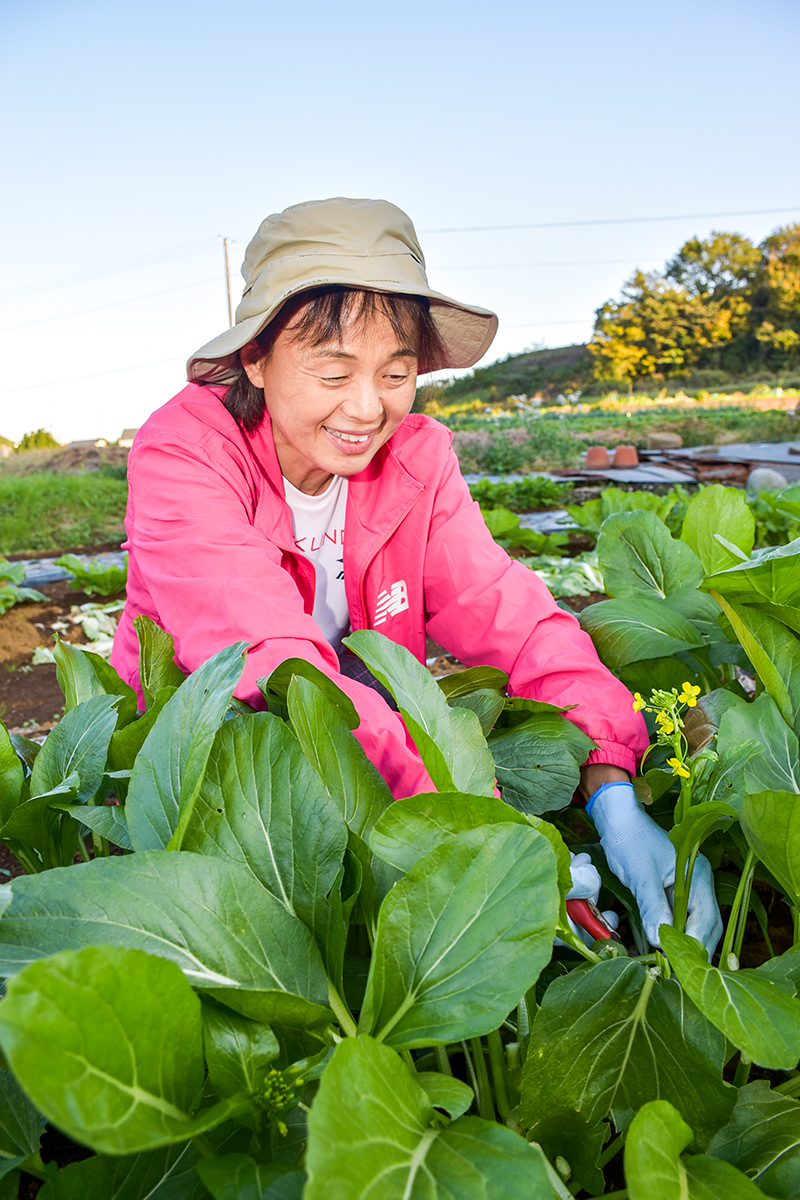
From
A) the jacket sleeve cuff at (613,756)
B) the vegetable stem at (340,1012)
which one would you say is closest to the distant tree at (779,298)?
the jacket sleeve cuff at (613,756)

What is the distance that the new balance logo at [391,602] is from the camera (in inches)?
75.3

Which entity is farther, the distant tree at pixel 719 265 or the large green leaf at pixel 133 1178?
the distant tree at pixel 719 265

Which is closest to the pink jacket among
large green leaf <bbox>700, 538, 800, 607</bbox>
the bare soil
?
large green leaf <bbox>700, 538, 800, 607</bbox>

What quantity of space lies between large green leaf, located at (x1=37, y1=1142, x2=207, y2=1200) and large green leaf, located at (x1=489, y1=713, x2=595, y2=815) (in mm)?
517

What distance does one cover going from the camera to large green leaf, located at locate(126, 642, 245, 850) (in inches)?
27.6

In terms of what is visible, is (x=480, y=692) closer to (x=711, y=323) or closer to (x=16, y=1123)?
(x=16, y=1123)

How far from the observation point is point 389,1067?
1.74 feet

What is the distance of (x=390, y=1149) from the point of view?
0.49m

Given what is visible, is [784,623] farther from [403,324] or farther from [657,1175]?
[403,324]

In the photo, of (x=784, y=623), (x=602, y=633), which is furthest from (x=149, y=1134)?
(x=602, y=633)

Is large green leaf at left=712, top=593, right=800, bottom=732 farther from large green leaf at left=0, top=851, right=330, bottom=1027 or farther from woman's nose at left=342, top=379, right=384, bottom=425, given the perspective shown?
woman's nose at left=342, top=379, right=384, bottom=425

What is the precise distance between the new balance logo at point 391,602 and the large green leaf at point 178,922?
1296 mm

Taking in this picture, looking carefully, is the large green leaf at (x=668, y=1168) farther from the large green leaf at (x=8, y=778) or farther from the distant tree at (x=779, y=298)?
the distant tree at (x=779, y=298)

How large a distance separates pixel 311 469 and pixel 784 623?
117 cm
